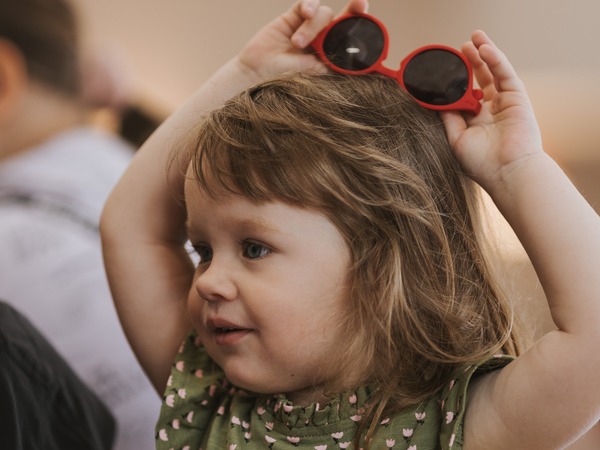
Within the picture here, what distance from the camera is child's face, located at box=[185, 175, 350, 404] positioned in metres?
0.81

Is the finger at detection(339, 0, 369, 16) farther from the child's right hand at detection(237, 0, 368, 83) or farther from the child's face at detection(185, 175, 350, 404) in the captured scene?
the child's face at detection(185, 175, 350, 404)

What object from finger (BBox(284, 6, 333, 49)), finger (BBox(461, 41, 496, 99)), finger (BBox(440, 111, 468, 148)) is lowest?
finger (BBox(440, 111, 468, 148))

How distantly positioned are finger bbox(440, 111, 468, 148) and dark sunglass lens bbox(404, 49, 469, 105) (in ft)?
0.05

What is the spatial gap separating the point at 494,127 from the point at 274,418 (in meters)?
0.37

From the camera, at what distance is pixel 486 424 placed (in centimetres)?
78

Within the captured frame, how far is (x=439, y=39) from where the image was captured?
95.7 inches

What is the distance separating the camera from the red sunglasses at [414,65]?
34.7 inches

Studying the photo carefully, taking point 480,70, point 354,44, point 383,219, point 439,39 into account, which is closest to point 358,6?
point 354,44

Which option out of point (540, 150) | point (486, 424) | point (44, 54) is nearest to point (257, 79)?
point (540, 150)

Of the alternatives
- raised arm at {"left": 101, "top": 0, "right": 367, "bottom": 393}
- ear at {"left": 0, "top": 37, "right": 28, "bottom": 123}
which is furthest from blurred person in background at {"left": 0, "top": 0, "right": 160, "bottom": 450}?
raised arm at {"left": 101, "top": 0, "right": 367, "bottom": 393}

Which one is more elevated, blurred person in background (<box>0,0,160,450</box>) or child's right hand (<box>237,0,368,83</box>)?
child's right hand (<box>237,0,368,83</box>)

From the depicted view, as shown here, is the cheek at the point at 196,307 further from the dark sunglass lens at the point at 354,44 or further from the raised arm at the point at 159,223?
the dark sunglass lens at the point at 354,44

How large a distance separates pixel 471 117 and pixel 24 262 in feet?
2.62

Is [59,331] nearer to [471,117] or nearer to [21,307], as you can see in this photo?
[21,307]
